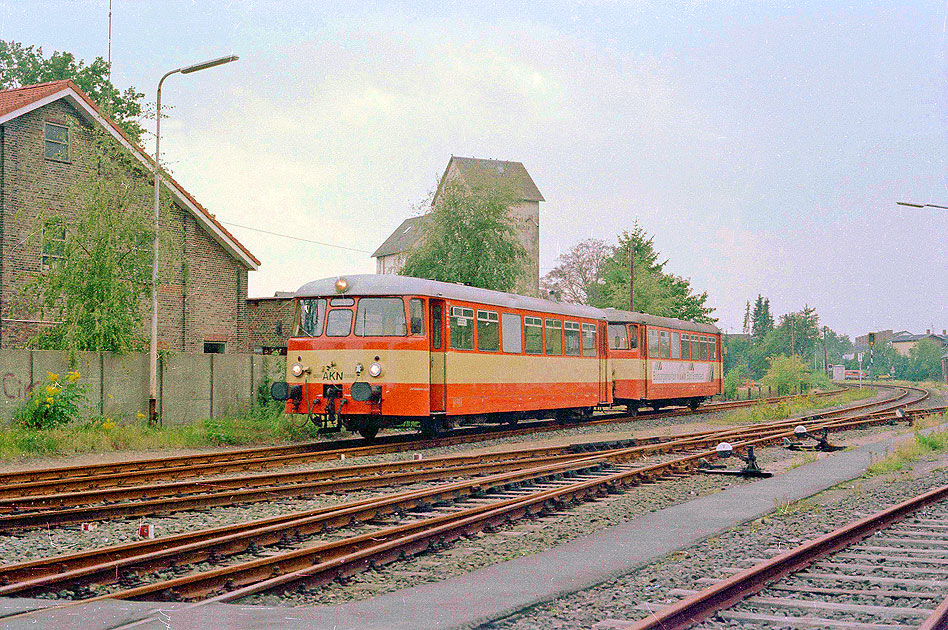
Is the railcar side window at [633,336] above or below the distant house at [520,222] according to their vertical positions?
below

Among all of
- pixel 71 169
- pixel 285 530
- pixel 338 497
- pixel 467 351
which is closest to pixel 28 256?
pixel 71 169

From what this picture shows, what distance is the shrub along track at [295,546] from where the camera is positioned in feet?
22.2

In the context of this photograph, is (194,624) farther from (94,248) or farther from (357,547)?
(94,248)

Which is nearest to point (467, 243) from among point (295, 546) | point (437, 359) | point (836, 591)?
point (437, 359)

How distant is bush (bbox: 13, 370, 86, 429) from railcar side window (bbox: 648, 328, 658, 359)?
1676 centimetres

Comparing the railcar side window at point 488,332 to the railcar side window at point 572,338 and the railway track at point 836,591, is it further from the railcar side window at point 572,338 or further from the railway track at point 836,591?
the railway track at point 836,591

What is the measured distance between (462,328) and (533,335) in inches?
128

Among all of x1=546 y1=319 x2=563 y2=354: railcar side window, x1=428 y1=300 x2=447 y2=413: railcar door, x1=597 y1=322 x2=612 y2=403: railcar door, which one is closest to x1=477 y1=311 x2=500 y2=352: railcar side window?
x1=428 y1=300 x2=447 y2=413: railcar door

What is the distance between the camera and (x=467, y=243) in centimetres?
4025

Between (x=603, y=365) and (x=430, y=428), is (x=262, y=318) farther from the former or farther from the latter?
(x=430, y=428)

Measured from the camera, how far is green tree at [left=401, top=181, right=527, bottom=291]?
4000 cm

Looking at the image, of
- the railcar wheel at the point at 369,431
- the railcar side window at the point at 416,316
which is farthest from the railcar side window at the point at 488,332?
the railcar wheel at the point at 369,431

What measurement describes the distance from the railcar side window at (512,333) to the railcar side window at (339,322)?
3.67 m

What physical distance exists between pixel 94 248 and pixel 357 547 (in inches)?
587
